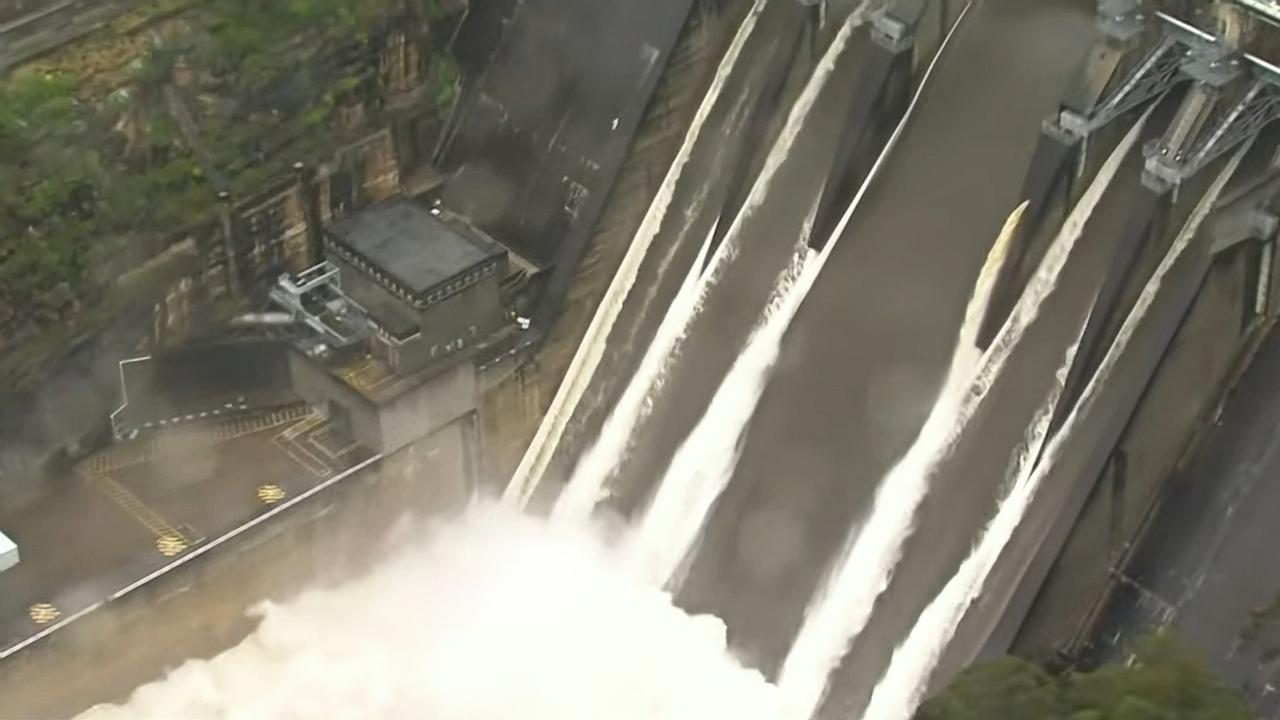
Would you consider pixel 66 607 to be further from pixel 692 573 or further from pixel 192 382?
pixel 692 573

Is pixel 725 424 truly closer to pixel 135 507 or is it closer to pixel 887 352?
pixel 887 352

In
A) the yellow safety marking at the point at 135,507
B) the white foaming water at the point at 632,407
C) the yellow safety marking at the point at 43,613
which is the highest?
the white foaming water at the point at 632,407

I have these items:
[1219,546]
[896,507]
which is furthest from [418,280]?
[1219,546]

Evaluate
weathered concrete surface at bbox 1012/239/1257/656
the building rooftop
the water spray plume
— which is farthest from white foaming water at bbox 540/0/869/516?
weathered concrete surface at bbox 1012/239/1257/656

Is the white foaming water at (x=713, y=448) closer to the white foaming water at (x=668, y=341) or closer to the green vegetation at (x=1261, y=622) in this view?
the white foaming water at (x=668, y=341)

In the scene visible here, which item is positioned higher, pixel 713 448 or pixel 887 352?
pixel 887 352

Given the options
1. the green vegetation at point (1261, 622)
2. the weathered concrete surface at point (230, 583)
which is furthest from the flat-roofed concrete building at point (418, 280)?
the green vegetation at point (1261, 622)
